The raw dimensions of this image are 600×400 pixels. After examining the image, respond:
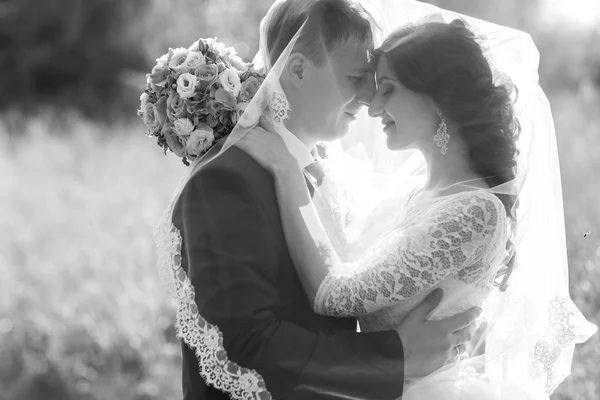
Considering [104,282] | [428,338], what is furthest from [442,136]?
[104,282]

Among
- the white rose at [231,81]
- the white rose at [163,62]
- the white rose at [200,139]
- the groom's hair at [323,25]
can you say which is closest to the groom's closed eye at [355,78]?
the groom's hair at [323,25]

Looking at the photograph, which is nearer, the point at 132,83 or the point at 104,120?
the point at 104,120

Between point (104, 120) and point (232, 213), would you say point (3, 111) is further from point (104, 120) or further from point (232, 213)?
point (232, 213)

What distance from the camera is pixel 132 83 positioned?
69.2ft

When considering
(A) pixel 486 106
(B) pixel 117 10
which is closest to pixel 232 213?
(A) pixel 486 106

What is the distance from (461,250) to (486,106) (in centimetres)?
47

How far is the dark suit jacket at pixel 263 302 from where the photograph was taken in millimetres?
2564

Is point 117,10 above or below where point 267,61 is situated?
below

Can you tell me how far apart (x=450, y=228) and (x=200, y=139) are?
855 mm

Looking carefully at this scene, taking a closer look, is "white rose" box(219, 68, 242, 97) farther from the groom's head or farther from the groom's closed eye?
the groom's closed eye

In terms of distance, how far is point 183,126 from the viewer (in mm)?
2826

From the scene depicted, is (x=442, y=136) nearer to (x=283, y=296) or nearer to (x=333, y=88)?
(x=333, y=88)

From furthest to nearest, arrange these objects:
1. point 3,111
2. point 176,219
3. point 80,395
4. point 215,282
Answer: point 3,111 → point 80,395 → point 176,219 → point 215,282

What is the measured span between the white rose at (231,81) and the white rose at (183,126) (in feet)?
0.55
